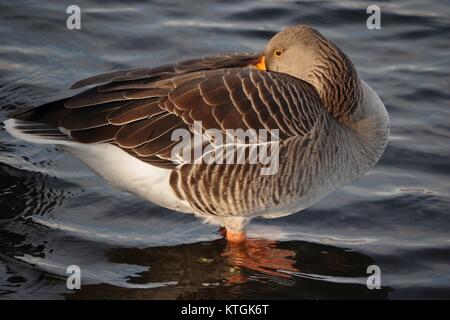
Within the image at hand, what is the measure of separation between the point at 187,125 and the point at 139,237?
3.78ft

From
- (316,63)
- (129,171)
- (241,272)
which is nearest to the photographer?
(129,171)

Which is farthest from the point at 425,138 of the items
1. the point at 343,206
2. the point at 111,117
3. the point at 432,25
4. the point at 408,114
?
the point at 111,117

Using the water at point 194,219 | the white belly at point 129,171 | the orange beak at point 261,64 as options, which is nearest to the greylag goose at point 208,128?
the white belly at point 129,171

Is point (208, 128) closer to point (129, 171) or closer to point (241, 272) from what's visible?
point (129, 171)

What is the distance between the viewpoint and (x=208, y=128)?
5.98 m

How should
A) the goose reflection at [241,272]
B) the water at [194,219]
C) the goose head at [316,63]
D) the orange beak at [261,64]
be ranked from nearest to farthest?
the goose reflection at [241,272] → the water at [194,219] → the goose head at [316,63] → the orange beak at [261,64]

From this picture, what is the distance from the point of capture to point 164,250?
6547mm

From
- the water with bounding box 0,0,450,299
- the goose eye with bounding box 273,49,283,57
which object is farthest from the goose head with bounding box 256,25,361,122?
the water with bounding box 0,0,450,299

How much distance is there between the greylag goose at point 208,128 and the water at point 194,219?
45 cm

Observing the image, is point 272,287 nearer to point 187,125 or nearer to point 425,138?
point 187,125

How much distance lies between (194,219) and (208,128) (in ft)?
4.39

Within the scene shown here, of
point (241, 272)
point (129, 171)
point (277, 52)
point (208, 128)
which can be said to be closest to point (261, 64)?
point (277, 52)

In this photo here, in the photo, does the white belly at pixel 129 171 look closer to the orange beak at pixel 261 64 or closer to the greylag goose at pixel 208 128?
the greylag goose at pixel 208 128

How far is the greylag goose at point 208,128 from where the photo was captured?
6.07 meters
